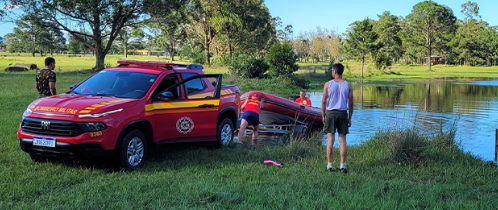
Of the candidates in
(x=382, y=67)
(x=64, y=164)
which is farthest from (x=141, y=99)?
(x=382, y=67)

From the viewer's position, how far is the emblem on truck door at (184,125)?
782 cm

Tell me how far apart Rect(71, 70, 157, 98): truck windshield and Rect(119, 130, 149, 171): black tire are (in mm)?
757

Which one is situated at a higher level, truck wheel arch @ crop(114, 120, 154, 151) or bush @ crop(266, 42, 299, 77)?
bush @ crop(266, 42, 299, 77)

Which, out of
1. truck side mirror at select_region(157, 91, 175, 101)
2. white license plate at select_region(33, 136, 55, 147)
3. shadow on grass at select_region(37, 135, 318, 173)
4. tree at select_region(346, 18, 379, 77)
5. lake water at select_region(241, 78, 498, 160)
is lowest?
lake water at select_region(241, 78, 498, 160)

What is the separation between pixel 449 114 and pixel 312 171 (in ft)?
45.6

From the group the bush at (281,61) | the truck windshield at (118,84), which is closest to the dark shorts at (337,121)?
the truck windshield at (118,84)

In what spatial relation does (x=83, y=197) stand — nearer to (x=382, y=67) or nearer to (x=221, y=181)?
(x=221, y=181)

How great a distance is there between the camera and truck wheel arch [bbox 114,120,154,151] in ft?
21.8

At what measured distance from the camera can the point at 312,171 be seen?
274 inches

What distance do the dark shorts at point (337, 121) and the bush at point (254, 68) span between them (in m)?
27.7

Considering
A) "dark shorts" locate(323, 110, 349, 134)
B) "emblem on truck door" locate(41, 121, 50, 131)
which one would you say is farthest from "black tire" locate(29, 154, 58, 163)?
"dark shorts" locate(323, 110, 349, 134)

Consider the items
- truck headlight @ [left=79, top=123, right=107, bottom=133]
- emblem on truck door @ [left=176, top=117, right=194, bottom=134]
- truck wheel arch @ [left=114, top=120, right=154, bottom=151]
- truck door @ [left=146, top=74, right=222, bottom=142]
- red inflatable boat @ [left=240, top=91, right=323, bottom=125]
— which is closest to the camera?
truck headlight @ [left=79, top=123, right=107, bottom=133]

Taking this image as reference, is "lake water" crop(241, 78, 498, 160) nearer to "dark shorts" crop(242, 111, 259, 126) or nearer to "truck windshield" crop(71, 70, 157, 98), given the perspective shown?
"dark shorts" crop(242, 111, 259, 126)

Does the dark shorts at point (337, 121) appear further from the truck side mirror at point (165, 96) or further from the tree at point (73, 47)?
the tree at point (73, 47)
